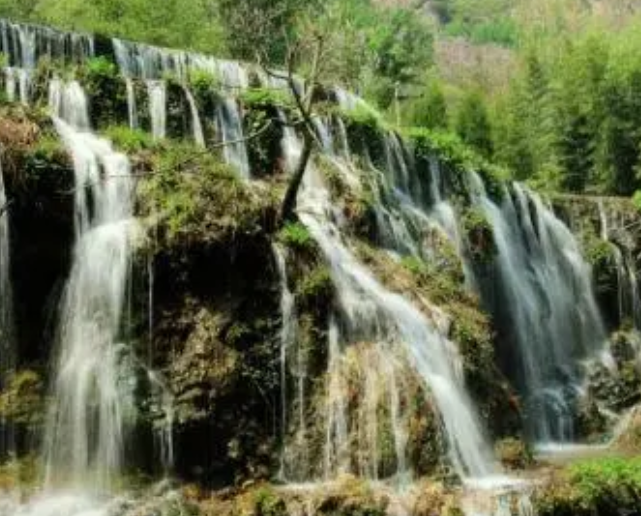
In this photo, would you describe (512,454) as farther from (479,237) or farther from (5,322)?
(479,237)

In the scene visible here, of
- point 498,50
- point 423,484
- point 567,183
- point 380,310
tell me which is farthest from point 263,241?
point 498,50

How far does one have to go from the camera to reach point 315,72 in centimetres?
1527

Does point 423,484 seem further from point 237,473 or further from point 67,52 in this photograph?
point 67,52

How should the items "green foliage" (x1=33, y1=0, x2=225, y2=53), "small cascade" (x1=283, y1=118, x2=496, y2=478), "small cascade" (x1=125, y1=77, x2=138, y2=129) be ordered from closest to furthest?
1. "small cascade" (x1=283, y1=118, x2=496, y2=478)
2. "small cascade" (x1=125, y1=77, x2=138, y2=129)
3. "green foliage" (x1=33, y1=0, x2=225, y2=53)

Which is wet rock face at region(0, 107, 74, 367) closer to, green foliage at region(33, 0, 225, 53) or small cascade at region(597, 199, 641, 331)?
small cascade at region(597, 199, 641, 331)

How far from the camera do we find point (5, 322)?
46.8 feet

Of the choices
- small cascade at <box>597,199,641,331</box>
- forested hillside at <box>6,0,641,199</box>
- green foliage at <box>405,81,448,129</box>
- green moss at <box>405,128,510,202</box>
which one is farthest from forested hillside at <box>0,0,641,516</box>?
green foliage at <box>405,81,448,129</box>

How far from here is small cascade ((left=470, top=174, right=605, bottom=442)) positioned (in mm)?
23172

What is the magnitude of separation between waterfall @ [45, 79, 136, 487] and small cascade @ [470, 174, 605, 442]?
10043mm

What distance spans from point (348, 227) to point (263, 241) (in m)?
3.65

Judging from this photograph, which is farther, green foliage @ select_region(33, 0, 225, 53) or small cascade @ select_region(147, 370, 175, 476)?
green foliage @ select_region(33, 0, 225, 53)

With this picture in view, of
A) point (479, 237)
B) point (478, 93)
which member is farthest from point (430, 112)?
point (479, 237)

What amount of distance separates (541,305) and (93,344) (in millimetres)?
13791

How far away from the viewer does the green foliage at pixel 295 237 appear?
15906 millimetres
